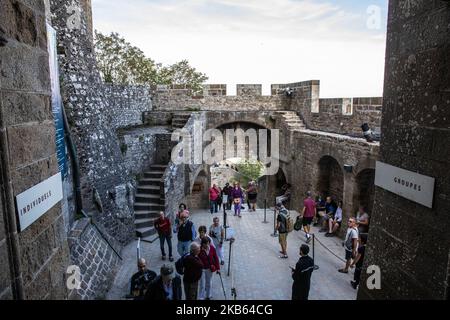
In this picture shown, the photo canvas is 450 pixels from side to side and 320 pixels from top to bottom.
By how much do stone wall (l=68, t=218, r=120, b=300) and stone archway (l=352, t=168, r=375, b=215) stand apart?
20.3 ft

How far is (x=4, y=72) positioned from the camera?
76.9 inches

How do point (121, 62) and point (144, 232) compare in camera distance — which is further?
point (121, 62)

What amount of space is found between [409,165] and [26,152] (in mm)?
2772

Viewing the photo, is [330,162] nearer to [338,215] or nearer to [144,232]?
[338,215]

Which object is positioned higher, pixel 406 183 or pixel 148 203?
pixel 406 183

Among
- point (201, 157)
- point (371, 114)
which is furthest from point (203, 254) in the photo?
point (201, 157)

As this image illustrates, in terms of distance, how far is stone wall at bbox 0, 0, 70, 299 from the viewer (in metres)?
1.95

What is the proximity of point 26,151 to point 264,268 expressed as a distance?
625 cm

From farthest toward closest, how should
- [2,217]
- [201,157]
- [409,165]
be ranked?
1. [201,157]
2. [409,165]
3. [2,217]

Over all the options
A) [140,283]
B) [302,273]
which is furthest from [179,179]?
[302,273]

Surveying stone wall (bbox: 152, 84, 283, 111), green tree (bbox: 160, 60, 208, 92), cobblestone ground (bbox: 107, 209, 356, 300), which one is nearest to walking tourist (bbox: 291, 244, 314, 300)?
cobblestone ground (bbox: 107, 209, 356, 300)

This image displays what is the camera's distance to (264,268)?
297 inches
